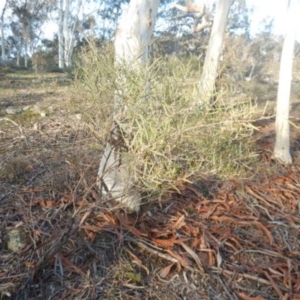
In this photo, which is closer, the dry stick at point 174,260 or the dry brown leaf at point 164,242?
the dry stick at point 174,260

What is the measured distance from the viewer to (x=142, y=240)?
2.84m

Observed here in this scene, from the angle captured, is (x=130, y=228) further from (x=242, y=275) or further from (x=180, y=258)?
(x=242, y=275)

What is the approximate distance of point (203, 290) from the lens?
8.34 feet

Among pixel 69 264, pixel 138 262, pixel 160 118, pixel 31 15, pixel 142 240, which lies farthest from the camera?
pixel 31 15

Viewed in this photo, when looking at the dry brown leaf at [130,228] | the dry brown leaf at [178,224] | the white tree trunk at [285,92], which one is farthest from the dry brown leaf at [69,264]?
the white tree trunk at [285,92]

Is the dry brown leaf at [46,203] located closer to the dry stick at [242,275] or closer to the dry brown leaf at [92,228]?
the dry brown leaf at [92,228]

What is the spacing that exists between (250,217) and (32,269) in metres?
2.29

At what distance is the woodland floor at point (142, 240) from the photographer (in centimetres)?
249

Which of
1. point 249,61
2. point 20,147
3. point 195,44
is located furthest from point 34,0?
point 20,147

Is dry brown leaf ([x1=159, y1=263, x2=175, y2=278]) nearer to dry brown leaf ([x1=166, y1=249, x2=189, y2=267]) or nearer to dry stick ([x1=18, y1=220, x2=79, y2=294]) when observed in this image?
dry brown leaf ([x1=166, y1=249, x2=189, y2=267])

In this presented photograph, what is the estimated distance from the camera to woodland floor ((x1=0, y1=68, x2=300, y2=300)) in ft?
8.18

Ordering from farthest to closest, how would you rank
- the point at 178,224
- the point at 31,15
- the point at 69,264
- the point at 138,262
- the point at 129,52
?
the point at 31,15
the point at 178,224
the point at 129,52
the point at 138,262
the point at 69,264

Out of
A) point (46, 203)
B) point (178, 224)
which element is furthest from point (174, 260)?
point (46, 203)

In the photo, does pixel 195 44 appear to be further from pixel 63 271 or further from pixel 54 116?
pixel 63 271
